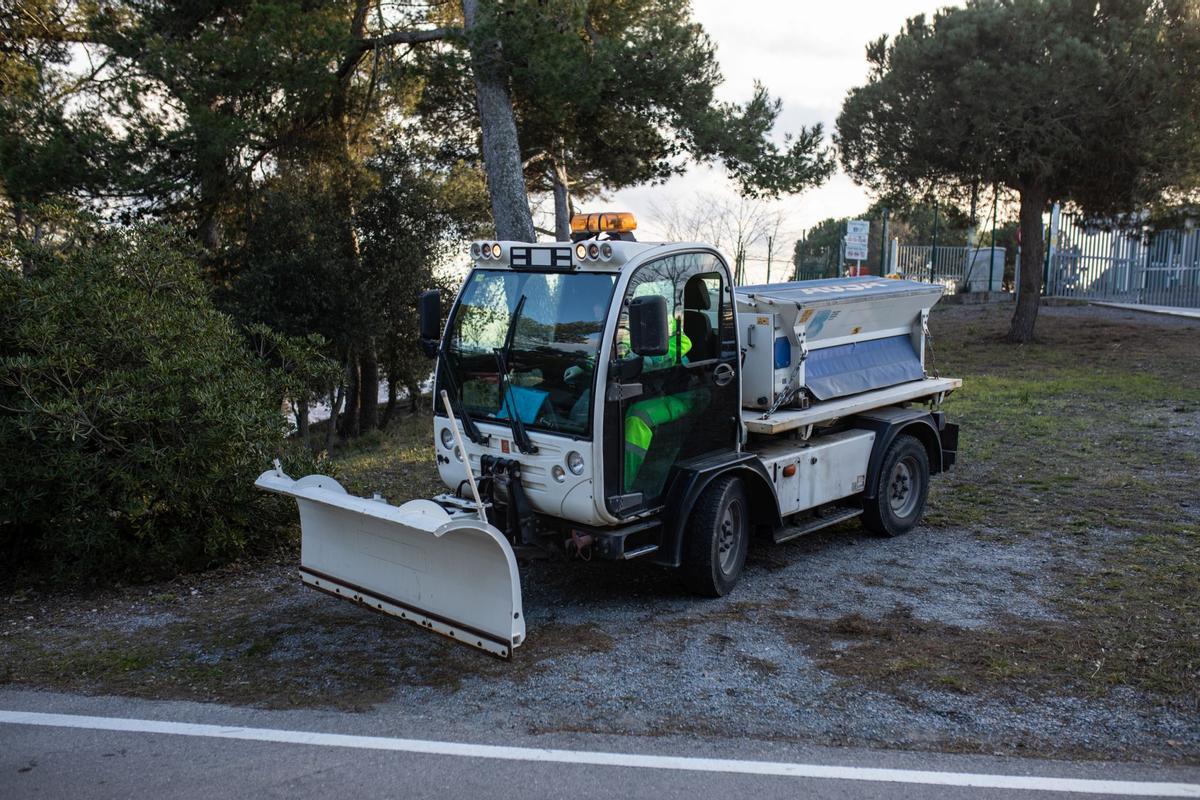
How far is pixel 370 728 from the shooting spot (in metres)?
4.99

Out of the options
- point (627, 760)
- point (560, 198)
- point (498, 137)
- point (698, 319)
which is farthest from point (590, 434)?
point (560, 198)

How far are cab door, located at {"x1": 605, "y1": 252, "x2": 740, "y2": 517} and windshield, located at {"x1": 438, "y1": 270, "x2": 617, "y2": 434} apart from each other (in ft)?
0.63

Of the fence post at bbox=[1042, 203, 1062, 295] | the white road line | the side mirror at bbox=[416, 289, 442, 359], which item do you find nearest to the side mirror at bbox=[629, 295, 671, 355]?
the side mirror at bbox=[416, 289, 442, 359]

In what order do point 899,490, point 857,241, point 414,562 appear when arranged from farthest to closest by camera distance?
point 857,241, point 899,490, point 414,562

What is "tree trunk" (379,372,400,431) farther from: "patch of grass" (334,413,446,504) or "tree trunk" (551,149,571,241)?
"patch of grass" (334,413,446,504)

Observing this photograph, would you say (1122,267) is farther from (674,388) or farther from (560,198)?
(674,388)

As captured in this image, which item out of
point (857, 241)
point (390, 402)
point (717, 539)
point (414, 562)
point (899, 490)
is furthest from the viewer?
point (390, 402)

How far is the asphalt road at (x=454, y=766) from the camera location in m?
4.39

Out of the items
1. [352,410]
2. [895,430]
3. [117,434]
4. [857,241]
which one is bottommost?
[352,410]

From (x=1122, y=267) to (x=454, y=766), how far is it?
26032 millimetres

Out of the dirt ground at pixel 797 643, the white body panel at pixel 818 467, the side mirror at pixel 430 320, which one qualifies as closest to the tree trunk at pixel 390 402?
the dirt ground at pixel 797 643

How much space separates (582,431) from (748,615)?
1.63 m

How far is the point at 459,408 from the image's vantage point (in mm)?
6719

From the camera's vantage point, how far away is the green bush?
7113 mm
